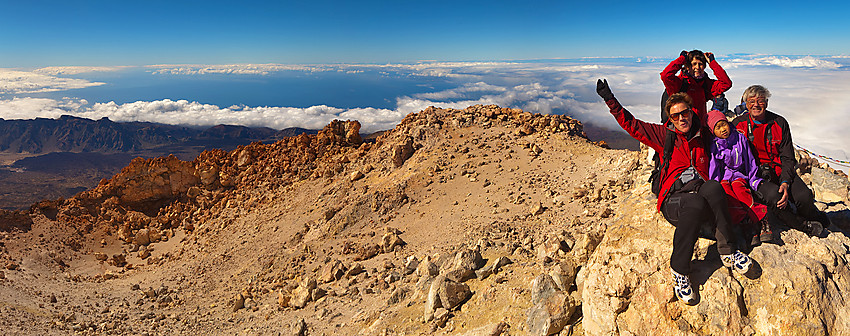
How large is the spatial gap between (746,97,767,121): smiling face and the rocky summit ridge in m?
1.66

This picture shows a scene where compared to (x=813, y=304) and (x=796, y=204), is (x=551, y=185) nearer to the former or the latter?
(x=796, y=204)

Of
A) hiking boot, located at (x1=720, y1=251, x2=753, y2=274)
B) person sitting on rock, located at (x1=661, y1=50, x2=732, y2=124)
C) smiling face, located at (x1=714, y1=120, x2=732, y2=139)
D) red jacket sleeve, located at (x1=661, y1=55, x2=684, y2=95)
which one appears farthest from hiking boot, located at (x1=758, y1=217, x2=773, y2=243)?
red jacket sleeve, located at (x1=661, y1=55, x2=684, y2=95)

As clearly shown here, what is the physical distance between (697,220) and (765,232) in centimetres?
103

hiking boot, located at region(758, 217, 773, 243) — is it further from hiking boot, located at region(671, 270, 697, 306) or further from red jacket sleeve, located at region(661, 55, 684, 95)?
red jacket sleeve, located at region(661, 55, 684, 95)

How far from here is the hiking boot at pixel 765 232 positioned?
429 centimetres

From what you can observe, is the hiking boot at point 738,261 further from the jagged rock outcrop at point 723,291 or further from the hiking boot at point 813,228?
the hiking boot at point 813,228

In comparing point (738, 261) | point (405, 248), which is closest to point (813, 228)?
point (738, 261)

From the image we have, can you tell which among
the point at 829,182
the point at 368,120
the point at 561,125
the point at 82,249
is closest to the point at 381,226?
the point at 561,125

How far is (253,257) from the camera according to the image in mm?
18062

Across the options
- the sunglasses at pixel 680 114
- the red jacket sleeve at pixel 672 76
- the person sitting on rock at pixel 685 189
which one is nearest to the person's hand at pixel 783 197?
the person sitting on rock at pixel 685 189

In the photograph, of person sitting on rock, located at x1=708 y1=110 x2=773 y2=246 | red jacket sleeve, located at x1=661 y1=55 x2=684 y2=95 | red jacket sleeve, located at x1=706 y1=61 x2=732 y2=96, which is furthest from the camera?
red jacket sleeve, located at x1=706 y1=61 x2=732 y2=96

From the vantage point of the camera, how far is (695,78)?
20.5 ft

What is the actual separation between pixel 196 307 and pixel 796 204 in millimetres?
16580

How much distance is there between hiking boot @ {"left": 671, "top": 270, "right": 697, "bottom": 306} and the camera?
4012 mm
